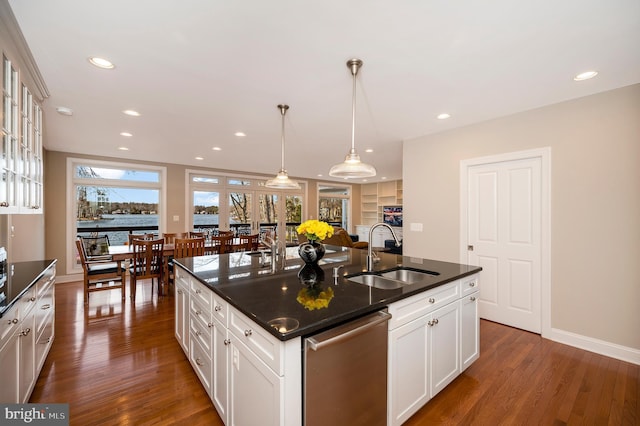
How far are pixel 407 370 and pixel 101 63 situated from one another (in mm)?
3065

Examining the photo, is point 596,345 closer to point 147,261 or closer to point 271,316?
point 271,316

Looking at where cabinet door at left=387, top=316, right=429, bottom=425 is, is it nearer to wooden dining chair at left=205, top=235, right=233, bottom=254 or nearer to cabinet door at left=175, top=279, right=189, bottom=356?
cabinet door at left=175, top=279, right=189, bottom=356

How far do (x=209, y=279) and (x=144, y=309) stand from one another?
2600mm

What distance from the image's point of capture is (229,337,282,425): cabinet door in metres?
1.16

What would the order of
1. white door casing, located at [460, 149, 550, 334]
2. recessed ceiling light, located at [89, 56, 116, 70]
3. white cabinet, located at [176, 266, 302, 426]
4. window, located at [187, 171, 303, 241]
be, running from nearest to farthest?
1. white cabinet, located at [176, 266, 302, 426]
2. recessed ceiling light, located at [89, 56, 116, 70]
3. white door casing, located at [460, 149, 550, 334]
4. window, located at [187, 171, 303, 241]

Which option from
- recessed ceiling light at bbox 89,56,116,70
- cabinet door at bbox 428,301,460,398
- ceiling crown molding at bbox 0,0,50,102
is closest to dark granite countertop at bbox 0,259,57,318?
ceiling crown molding at bbox 0,0,50,102

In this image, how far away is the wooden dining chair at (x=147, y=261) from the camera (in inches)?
156

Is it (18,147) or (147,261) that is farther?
(147,261)

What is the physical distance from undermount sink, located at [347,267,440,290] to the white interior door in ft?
5.51

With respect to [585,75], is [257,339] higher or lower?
lower

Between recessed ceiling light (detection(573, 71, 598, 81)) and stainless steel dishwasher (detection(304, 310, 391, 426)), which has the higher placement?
recessed ceiling light (detection(573, 71, 598, 81))

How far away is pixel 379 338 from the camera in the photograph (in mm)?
1447

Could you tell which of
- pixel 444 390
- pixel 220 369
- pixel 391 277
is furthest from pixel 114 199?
pixel 444 390

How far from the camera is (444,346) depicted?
1923 mm
